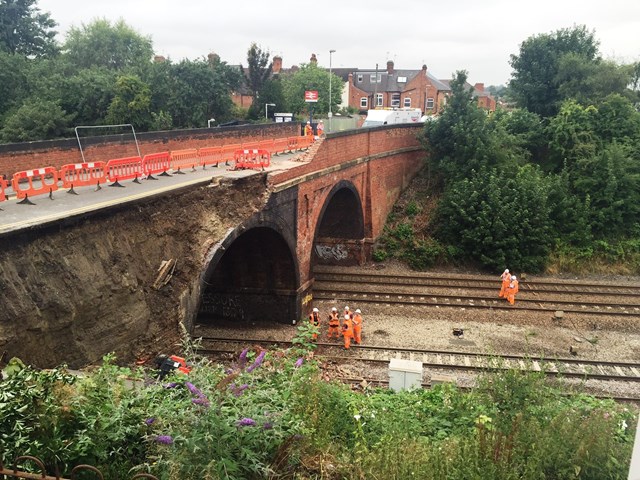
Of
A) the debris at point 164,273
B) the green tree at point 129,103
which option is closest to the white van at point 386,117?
the green tree at point 129,103

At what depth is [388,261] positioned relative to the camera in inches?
872

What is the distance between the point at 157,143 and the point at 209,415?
1341 cm

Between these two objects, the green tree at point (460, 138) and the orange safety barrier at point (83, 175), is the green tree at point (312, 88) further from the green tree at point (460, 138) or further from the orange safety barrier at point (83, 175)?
the orange safety barrier at point (83, 175)

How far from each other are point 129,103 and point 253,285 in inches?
628

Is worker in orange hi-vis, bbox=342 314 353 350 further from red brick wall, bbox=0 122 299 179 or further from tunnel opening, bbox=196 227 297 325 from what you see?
red brick wall, bbox=0 122 299 179

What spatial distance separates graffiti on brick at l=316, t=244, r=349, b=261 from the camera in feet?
73.3

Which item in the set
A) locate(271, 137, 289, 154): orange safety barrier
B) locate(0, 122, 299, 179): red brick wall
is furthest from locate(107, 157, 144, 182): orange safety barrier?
locate(271, 137, 289, 154): orange safety barrier

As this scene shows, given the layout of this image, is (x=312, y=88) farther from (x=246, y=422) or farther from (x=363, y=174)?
(x=246, y=422)

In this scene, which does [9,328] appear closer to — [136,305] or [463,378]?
[136,305]

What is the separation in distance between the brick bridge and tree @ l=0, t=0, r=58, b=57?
24166 millimetres

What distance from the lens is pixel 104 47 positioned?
45719mm

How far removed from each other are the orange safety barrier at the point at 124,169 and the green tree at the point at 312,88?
3357 centimetres

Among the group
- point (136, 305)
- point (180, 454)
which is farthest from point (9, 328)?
point (180, 454)

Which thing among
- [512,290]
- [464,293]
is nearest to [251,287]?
[464,293]
